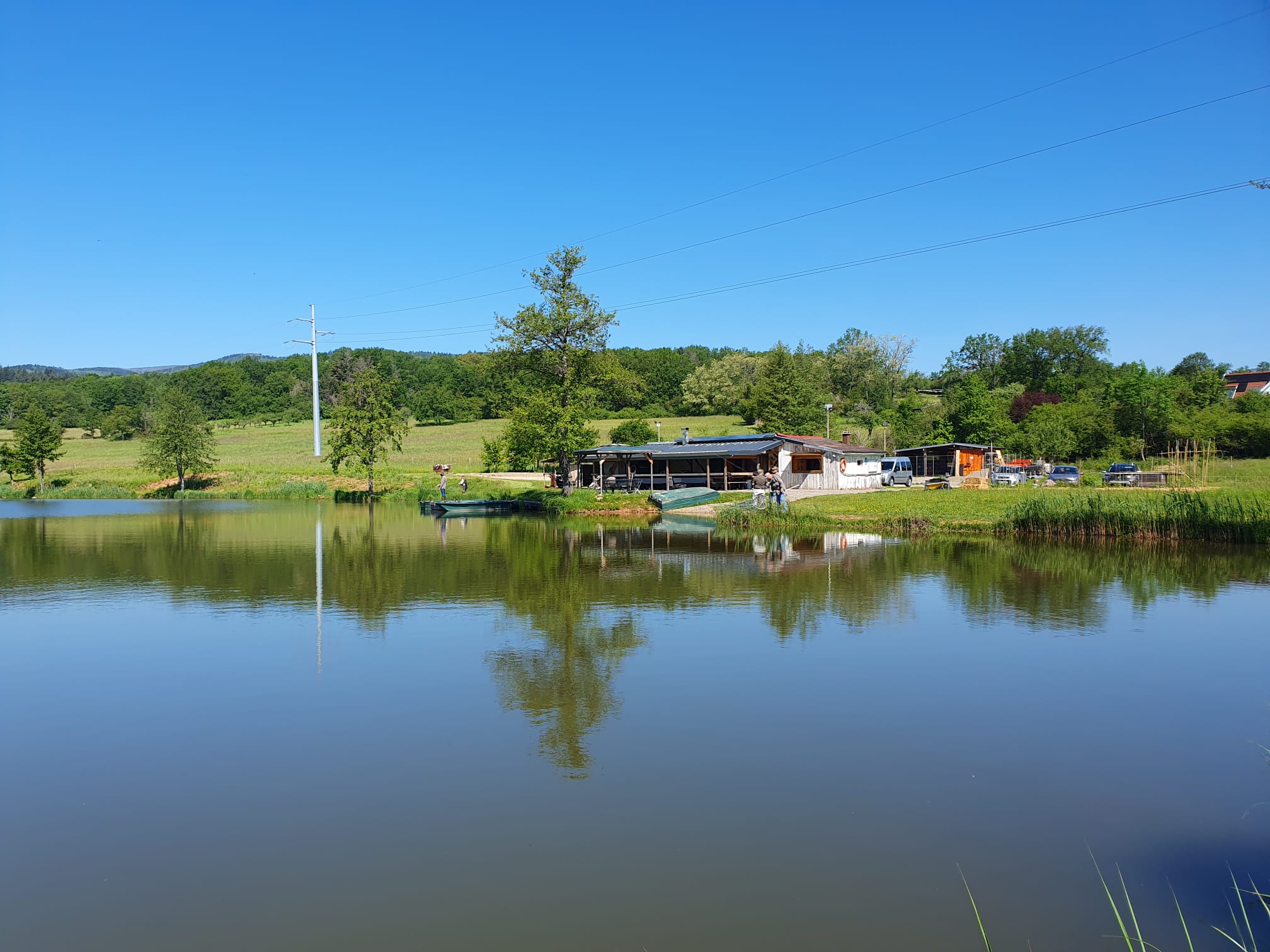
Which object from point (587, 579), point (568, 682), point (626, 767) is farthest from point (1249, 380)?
point (626, 767)

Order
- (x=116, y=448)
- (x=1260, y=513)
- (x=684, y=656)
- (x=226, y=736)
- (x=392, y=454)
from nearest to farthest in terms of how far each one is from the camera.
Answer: (x=226, y=736)
(x=684, y=656)
(x=1260, y=513)
(x=392, y=454)
(x=116, y=448)

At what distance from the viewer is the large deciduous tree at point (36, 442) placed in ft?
197

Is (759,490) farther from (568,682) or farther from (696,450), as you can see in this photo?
(568,682)

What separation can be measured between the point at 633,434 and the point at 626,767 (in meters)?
63.5

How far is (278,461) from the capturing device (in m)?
74.4

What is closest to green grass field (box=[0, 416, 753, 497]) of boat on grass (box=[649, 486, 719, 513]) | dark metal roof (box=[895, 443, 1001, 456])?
boat on grass (box=[649, 486, 719, 513])

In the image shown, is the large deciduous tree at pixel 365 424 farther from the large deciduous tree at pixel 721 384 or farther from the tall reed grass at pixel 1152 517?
the large deciduous tree at pixel 721 384

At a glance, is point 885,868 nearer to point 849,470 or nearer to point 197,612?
point 197,612

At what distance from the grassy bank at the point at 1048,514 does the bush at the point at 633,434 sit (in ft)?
107

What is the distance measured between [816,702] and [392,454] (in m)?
70.9

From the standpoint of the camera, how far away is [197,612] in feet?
59.1

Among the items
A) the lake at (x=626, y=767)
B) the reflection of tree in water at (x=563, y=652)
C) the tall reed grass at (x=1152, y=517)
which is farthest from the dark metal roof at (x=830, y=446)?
the lake at (x=626, y=767)

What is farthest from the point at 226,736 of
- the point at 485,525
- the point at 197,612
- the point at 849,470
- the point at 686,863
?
the point at 849,470

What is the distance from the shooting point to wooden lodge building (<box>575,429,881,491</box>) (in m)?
47.7
